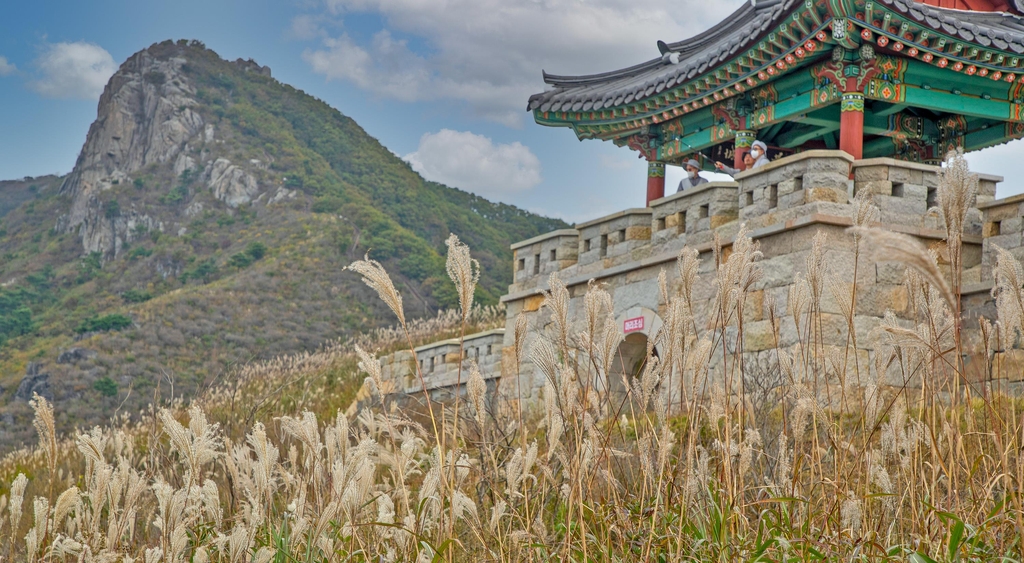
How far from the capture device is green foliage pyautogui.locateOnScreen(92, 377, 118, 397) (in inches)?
1051

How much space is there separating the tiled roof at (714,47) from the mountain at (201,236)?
11.2 metres

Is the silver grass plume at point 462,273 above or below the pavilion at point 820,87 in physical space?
below

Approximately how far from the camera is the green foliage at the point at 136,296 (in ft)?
123

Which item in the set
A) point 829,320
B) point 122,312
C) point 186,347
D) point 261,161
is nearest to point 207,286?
point 122,312

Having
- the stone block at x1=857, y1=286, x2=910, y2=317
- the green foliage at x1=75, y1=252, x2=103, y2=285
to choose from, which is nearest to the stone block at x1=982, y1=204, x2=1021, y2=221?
the stone block at x1=857, y1=286, x2=910, y2=317

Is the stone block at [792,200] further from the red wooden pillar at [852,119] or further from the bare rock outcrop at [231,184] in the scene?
the bare rock outcrop at [231,184]

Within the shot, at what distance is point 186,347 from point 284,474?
91.9 feet

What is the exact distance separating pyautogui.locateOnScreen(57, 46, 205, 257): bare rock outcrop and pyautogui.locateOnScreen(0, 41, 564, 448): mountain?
11cm

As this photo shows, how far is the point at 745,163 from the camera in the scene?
11344mm

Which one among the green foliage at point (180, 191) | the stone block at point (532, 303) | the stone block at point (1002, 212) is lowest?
the stone block at point (532, 303)

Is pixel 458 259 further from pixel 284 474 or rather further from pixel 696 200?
pixel 696 200

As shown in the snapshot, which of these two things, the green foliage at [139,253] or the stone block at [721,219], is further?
the green foliage at [139,253]

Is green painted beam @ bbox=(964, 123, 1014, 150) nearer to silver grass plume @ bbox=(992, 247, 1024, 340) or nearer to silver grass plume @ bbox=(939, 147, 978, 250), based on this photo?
silver grass plume @ bbox=(939, 147, 978, 250)

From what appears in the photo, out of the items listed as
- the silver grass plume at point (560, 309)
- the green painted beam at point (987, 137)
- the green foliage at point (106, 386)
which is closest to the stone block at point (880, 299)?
the green painted beam at point (987, 137)
